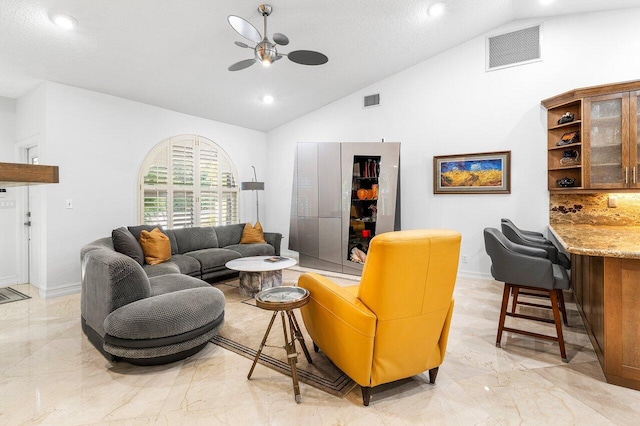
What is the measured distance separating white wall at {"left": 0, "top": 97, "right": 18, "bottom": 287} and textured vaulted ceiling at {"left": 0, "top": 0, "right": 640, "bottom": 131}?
386 millimetres

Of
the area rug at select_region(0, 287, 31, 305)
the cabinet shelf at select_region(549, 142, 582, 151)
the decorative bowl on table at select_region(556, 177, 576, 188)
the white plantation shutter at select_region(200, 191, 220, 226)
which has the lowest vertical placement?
the area rug at select_region(0, 287, 31, 305)

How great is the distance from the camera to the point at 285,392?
205 cm

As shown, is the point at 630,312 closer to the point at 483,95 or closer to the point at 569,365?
the point at 569,365

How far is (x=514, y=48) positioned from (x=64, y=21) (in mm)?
5410

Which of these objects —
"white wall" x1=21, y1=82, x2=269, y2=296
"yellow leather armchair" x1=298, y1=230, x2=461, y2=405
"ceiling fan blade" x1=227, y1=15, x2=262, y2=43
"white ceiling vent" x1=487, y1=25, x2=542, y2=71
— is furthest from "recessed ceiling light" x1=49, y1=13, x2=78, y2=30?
"white ceiling vent" x1=487, y1=25, x2=542, y2=71

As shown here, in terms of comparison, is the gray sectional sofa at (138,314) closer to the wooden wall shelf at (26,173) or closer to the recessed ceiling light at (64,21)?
the wooden wall shelf at (26,173)

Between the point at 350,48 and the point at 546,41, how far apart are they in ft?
8.73

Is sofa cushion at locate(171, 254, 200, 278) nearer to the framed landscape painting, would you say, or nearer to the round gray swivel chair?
the round gray swivel chair

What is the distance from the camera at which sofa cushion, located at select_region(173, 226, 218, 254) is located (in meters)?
4.83

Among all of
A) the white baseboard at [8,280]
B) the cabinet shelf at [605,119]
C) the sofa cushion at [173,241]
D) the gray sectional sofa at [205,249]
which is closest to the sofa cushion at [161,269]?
the gray sectional sofa at [205,249]

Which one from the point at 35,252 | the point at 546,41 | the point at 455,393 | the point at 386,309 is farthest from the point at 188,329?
the point at 546,41

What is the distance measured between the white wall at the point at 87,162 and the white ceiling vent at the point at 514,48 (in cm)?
511

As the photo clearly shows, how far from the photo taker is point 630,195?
12.5ft

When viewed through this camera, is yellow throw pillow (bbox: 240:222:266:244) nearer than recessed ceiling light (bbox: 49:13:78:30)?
No
